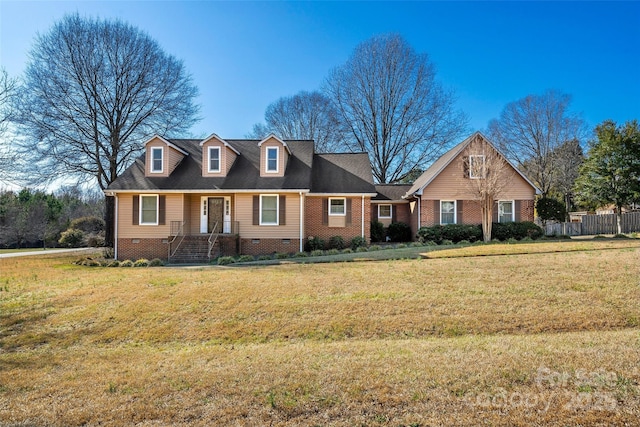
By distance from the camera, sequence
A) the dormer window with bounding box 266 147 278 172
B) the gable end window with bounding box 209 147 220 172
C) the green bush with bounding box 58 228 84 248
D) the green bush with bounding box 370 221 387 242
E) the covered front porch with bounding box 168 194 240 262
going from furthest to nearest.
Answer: the green bush with bounding box 58 228 84 248, the green bush with bounding box 370 221 387 242, the gable end window with bounding box 209 147 220 172, the dormer window with bounding box 266 147 278 172, the covered front porch with bounding box 168 194 240 262

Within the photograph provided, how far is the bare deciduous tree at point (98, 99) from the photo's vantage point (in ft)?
72.5

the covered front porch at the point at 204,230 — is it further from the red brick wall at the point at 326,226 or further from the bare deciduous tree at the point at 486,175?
the bare deciduous tree at the point at 486,175

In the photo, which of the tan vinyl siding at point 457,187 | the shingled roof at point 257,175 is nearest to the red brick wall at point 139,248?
the shingled roof at point 257,175

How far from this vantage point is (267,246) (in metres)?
19.4

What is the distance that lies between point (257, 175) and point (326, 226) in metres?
4.91

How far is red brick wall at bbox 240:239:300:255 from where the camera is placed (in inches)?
761

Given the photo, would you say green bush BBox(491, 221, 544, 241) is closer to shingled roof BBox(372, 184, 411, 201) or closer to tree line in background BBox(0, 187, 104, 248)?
shingled roof BBox(372, 184, 411, 201)

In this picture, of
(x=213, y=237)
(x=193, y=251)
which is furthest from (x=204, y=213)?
(x=193, y=251)

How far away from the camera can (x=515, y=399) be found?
393 centimetres

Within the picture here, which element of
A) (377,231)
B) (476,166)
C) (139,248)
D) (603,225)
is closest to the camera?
(139,248)

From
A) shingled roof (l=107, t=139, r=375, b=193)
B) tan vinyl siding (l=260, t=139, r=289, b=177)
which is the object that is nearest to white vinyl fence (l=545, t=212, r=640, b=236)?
shingled roof (l=107, t=139, r=375, b=193)

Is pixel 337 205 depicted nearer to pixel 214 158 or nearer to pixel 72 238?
pixel 214 158

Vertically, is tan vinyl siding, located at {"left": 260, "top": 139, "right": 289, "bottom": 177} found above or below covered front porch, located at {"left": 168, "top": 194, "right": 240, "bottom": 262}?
above

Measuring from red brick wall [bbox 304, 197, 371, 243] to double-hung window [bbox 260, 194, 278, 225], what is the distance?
1.93 metres
